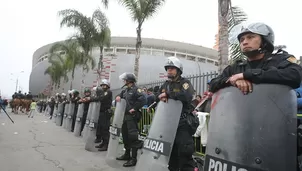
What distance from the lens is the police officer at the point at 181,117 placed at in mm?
3094

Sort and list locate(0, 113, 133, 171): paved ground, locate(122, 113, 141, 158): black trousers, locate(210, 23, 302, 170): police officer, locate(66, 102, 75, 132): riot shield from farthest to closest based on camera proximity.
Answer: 1. locate(66, 102, 75, 132): riot shield
2. locate(122, 113, 141, 158): black trousers
3. locate(0, 113, 133, 171): paved ground
4. locate(210, 23, 302, 170): police officer

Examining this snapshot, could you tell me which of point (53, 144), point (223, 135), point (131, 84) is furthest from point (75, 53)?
point (223, 135)

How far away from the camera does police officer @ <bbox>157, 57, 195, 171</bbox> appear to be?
3094mm

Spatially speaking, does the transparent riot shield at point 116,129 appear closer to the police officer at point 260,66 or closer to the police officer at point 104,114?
the police officer at point 104,114

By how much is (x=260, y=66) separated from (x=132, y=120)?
138 inches

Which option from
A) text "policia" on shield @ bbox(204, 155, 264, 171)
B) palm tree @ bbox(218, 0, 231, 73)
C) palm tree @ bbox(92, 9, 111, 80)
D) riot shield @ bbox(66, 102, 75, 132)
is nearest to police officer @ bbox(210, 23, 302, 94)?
text "policia" on shield @ bbox(204, 155, 264, 171)

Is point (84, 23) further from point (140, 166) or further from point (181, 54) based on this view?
point (181, 54)

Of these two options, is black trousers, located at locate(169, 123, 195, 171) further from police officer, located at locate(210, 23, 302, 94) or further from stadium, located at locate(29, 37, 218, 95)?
stadium, located at locate(29, 37, 218, 95)

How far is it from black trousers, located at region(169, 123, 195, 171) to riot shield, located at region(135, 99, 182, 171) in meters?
0.26

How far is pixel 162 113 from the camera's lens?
9.89 feet

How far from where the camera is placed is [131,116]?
5168mm

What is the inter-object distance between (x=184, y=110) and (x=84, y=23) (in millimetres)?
16012

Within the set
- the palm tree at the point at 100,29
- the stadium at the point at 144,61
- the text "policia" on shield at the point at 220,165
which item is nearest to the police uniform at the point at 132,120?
the text "policia" on shield at the point at 220,165

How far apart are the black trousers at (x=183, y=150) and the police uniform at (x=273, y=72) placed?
1360mm
